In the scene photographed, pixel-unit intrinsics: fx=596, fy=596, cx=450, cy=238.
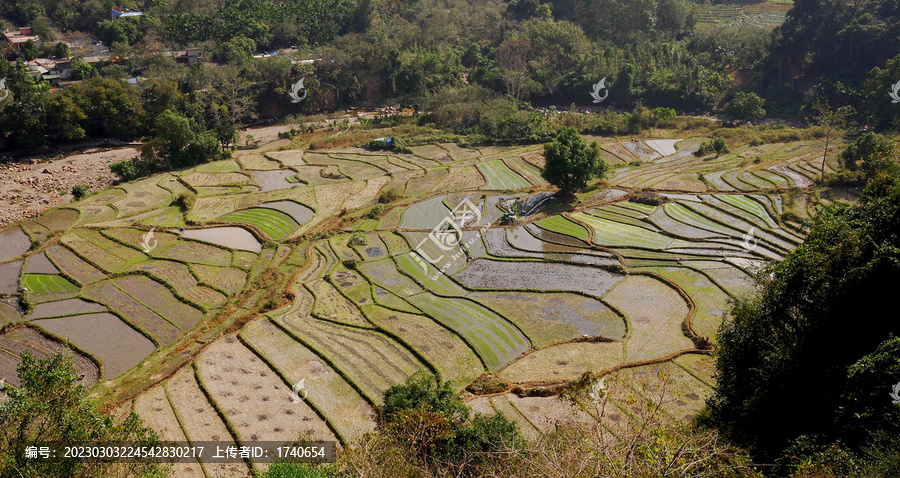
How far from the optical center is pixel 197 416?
22.8 m

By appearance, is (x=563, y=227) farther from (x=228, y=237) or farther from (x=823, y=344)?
(x=823, y=344)

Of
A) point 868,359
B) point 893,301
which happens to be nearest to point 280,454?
point 868,359

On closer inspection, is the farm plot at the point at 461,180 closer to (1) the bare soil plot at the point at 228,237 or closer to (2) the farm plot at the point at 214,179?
(1) the bare soil plot at the point at 228,237

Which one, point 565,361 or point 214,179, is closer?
point 565,361

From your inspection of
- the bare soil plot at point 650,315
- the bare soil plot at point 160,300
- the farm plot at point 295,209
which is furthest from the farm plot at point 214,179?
the bare soil plot at point 650,315

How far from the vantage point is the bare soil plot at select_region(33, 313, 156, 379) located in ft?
88.5

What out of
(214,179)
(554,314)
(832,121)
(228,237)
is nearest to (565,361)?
(554,314)

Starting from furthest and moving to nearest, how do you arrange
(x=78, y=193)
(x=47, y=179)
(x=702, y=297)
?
(x=47, y=179) < (x=78, y=193) < (x=702, y=297)

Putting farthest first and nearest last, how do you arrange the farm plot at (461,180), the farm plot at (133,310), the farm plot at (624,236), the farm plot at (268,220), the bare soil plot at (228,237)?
the farm plot at (461,180) < the farm plot at (268,220) < the bare soil plot at (228,237) < the farm plot at (624,236) < the farm plot at (133,310)

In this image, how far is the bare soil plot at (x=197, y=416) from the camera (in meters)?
20.3

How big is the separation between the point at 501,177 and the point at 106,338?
32233 mm

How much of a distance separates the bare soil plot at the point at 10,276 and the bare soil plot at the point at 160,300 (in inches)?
208

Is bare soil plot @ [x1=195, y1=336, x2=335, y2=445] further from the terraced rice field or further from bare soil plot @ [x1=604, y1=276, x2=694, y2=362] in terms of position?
bare soil plot @ [x1=604, y1=276, x2=694, y2=362]

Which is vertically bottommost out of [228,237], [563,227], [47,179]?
[47,179]
